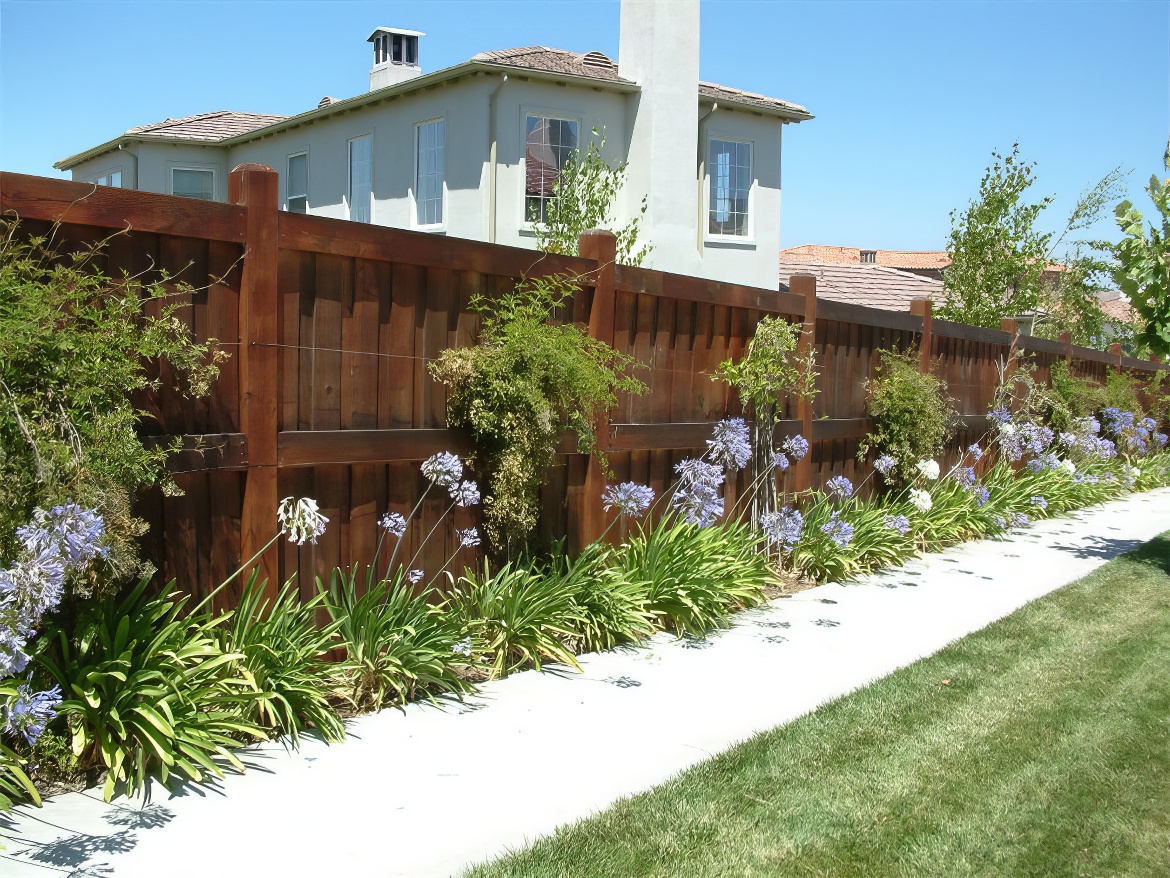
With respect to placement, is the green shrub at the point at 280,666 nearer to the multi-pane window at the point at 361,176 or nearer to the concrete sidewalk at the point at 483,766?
the concrete sidewalk at the point at 483,766

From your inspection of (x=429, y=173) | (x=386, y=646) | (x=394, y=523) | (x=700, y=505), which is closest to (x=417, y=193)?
(x=429, y=173)

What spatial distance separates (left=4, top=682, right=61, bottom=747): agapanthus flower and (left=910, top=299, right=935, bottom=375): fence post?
9.71 m

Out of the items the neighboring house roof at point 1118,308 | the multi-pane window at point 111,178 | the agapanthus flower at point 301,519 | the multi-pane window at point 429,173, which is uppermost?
the multi-pane window at point 111,178

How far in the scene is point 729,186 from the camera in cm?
2125

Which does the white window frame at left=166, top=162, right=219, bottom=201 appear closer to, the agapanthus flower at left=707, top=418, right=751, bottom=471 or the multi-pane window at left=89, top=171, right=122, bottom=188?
the multi-pane window at left=89, top=171, right=122, bottom=188

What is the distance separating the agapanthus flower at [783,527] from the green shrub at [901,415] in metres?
2.17

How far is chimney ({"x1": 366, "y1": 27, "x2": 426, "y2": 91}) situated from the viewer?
23969mm

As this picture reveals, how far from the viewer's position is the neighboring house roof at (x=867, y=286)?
86.2 ft

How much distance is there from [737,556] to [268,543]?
13.3ft

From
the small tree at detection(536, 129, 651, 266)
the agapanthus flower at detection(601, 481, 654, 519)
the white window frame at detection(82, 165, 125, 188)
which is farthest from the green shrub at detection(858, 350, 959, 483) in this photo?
the white window frame at detection(82, 165, 125, 188)

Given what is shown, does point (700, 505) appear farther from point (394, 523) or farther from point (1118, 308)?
point (1118, 308)

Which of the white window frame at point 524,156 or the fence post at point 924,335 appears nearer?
the fence post at point 924,335

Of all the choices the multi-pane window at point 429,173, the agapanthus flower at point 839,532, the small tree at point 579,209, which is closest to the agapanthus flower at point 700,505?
the agapanthus flower at point 839,532

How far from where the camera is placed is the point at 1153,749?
5.24 metres
